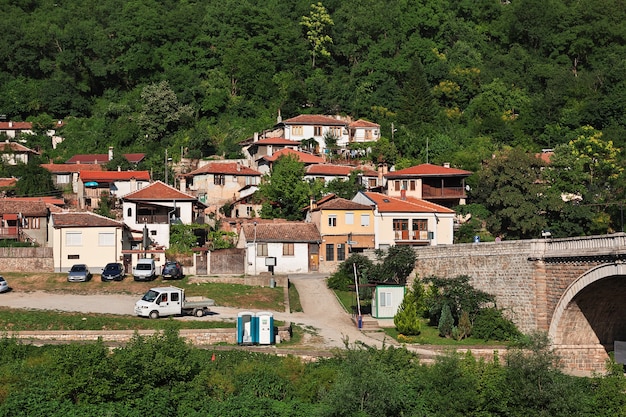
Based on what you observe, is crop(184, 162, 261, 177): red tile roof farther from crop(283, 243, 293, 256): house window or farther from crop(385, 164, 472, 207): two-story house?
crop(283, 243, 293, 256): house window

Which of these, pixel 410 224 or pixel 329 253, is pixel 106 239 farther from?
pixel 410 224

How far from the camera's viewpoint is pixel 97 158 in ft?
247

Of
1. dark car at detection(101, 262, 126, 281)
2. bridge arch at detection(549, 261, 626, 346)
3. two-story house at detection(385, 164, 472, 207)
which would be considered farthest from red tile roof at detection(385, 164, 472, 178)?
bridge arch at detection(549, 261, 626, 346)

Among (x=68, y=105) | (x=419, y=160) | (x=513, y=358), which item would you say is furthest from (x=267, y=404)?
(x=68, y=105)

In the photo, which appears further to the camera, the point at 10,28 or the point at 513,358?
the point at 10,28

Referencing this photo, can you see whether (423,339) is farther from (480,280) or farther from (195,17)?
(195,17)

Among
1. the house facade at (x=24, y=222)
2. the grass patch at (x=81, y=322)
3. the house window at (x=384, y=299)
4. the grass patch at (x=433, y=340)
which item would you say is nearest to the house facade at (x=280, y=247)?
the house window at (x=384, y=299)

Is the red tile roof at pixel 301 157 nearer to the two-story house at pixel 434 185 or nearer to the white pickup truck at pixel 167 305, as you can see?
the two-story house at pixel 434 185

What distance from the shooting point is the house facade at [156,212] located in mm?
53844

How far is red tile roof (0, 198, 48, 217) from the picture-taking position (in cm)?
5362

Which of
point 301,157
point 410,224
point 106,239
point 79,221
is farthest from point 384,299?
point 301,157

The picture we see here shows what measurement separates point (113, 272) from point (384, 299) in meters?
13.1

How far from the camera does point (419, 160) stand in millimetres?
70625

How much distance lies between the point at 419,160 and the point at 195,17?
36030 millimetres
